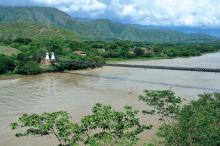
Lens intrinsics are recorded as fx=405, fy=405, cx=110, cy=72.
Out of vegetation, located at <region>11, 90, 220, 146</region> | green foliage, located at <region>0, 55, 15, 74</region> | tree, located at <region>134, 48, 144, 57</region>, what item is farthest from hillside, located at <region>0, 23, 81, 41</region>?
vegetation, located at <region>11, 90, 220, 146</region>

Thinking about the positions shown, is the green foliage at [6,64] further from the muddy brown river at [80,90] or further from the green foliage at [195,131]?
the green foliage at [195,131]

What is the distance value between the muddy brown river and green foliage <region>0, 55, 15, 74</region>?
364cm

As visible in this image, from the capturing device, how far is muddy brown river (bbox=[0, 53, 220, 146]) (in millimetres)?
23281

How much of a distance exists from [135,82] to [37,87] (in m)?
9.31

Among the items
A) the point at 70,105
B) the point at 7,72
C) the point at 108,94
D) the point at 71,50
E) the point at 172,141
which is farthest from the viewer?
the point at 71,50

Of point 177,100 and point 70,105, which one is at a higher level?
point 177,100

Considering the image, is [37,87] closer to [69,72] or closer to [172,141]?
[69,72]

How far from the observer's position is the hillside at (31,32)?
9838 cm

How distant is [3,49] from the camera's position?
5797cm

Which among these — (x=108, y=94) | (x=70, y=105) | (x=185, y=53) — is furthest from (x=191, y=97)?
(x=185, y=53)

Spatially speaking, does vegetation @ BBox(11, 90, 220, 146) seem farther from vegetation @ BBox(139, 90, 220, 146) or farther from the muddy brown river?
the muddy brown river

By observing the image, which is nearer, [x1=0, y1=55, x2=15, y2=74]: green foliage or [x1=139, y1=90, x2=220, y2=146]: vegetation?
[x1=139, y1=90, x2=220, y2=146]: vegetation

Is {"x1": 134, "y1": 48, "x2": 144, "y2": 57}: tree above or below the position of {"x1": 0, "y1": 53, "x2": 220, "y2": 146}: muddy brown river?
above

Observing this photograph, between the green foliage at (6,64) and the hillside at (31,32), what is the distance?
4865cm
